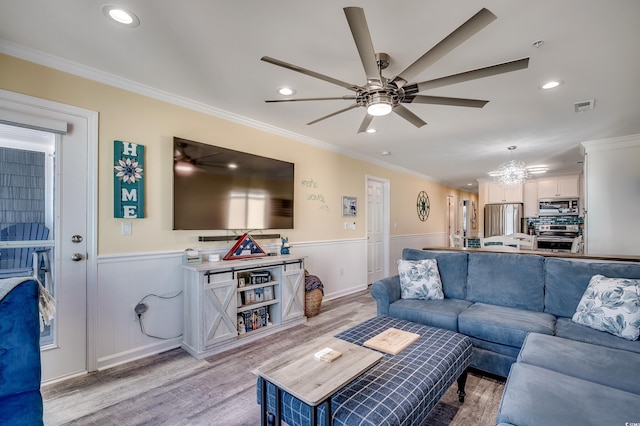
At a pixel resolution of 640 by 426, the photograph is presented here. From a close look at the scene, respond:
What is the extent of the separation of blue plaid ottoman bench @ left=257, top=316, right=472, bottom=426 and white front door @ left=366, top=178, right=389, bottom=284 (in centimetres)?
383

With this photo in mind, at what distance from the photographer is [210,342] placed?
8.94ft

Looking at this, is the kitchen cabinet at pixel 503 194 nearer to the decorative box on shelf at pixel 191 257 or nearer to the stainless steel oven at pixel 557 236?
the stainless steel oven at pixel 557 236

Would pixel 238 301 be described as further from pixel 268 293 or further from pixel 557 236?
pixel 557 236

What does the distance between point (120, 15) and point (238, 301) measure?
251cm

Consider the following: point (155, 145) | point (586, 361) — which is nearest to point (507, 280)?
point (586, 361)

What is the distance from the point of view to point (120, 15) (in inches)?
70.2

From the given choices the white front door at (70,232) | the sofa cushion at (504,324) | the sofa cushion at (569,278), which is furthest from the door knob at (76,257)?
the sofa cushion at (569,278)

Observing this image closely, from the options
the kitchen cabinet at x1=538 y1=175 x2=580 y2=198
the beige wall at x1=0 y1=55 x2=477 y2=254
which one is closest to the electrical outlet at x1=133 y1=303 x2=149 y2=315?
the beige wall at x1=0 y1=55 x2=477 y2=254

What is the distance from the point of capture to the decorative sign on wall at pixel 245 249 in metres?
3.18

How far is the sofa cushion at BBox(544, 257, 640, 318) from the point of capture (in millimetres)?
2383

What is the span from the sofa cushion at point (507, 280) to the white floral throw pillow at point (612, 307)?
36 cm

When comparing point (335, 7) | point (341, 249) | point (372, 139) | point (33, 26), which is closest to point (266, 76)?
point (335, 7)

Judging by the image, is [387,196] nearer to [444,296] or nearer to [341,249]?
[341,249]

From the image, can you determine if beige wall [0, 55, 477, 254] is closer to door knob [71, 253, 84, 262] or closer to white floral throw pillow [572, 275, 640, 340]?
door knob [71, 253, 84, 262]
